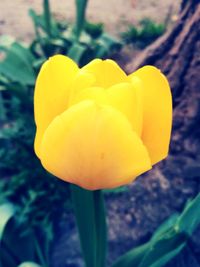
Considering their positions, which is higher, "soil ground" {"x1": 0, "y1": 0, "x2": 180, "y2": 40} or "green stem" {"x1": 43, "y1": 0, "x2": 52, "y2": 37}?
"green stem" {"x1": 43, "y1": 0, "x2": 52, "y2": 37}

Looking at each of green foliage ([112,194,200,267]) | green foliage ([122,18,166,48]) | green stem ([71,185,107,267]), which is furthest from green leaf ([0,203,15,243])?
green foliage ([122,18,166,48])

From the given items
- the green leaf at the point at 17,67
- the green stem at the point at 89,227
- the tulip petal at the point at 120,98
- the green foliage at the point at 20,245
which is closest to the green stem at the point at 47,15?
the green leaf at the point at 17,67

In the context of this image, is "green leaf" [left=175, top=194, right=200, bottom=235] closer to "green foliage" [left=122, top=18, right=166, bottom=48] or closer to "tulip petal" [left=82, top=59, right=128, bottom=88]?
"tulip petal" [left=82, top=59, right=128, bottom=88]

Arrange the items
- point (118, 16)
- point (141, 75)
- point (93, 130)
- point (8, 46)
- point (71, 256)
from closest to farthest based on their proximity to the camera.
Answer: point (93, 130), point (141, 75), point (71, 256), point (8, 46), point (118, 16)

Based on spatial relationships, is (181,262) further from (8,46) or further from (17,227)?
(8,46)

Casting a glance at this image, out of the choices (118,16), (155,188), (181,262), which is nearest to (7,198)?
(155,188)

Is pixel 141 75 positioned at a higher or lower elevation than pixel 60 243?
higher

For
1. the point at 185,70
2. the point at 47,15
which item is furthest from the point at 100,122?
the point at 47,15
